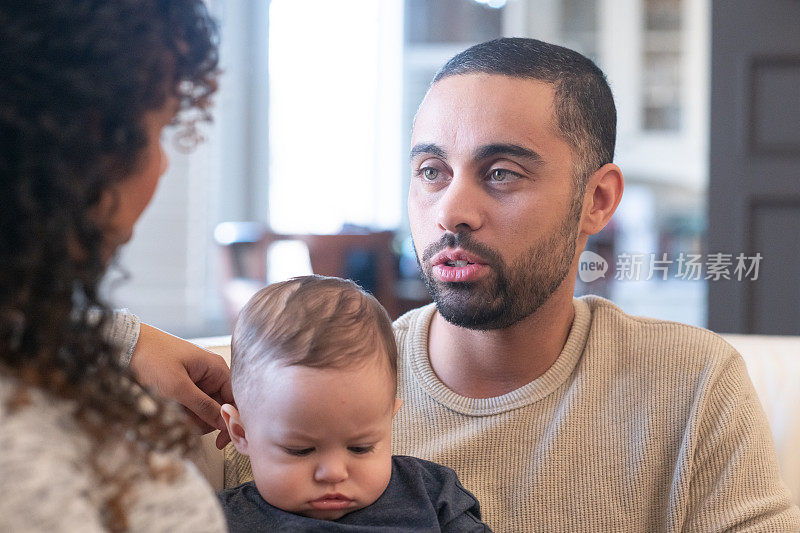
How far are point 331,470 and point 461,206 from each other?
0.45 metres

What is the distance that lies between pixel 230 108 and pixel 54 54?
16.1 feet

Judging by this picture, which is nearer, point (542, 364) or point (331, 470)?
point (331, 470)

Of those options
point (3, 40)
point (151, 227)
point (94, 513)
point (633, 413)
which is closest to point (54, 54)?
point (3, 40)

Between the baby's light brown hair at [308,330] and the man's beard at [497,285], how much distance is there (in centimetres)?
23

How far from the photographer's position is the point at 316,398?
0.90m

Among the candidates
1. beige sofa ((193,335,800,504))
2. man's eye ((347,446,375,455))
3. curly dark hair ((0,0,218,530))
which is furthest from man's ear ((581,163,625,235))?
curly dark hair ((0,0,218,530))

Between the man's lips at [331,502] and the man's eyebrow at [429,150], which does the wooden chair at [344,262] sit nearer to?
the man's eyebrow at [429,150]

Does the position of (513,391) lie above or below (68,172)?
below

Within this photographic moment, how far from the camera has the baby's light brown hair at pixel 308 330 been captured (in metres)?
0.92

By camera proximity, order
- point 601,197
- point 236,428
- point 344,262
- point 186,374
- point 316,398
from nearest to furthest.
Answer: point 316,398, point 236,428, point 186,374, point 601,197, point 344,262

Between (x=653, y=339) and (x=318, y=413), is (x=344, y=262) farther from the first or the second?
(x=318, y=413)

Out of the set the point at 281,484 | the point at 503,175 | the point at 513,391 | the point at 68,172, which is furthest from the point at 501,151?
the point at 68,172

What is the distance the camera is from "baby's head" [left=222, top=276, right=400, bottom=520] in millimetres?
906

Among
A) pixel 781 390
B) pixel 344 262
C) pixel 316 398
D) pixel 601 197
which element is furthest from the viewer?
pixel 344 262
